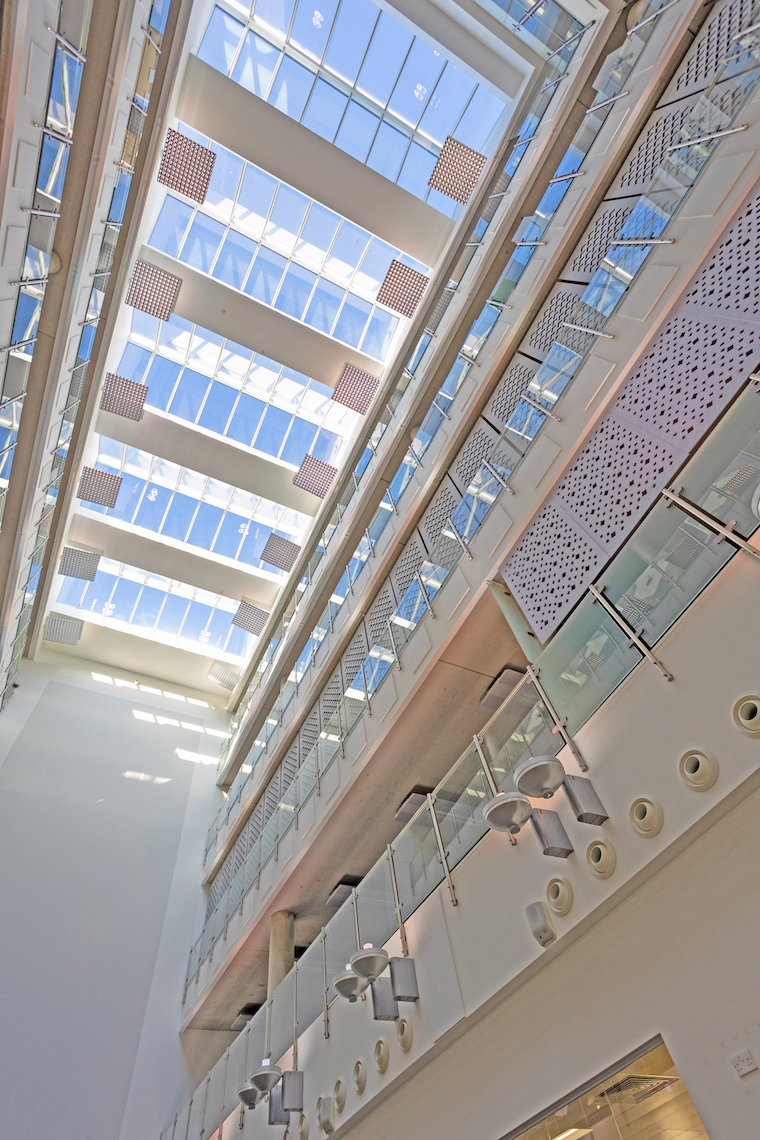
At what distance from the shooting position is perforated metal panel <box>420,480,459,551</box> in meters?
9.27

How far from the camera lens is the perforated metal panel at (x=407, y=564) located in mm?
9742

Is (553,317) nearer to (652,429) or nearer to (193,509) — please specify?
(652,429)

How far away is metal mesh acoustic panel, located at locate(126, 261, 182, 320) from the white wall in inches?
429

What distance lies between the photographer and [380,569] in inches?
431

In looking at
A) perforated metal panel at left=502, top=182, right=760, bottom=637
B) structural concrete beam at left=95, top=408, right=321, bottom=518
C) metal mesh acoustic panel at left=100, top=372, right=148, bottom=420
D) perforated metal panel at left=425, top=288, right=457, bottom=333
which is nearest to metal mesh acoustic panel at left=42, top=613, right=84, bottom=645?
structural concrete beam at left=95, top=408, right=321, bottom=518

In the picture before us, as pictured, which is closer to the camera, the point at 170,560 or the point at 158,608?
the point at 170,560

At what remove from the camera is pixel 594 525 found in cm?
588

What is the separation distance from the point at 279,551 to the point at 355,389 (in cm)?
539

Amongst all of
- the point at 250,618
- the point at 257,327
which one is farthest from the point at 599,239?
the point at 250,618

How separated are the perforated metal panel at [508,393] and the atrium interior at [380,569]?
0.07 meters

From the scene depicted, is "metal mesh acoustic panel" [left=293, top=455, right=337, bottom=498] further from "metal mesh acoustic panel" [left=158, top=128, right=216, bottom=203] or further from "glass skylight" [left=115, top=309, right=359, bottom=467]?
"metal mesh acoustic panel" [left=158, top=128, right=216, bottom=203]

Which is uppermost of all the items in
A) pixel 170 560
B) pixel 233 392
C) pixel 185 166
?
pixel 185 166

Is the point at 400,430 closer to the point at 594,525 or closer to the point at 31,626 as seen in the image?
the point at 594,525

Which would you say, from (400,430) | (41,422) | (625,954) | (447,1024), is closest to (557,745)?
(625,954)
